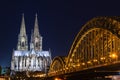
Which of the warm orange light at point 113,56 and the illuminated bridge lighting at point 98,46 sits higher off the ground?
the illuminated bridge lighting at point 98,46

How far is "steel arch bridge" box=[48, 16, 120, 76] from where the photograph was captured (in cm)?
9069

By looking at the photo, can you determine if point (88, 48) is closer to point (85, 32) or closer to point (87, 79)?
point (85, 32)

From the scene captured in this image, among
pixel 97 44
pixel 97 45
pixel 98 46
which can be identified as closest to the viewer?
pixel 98 46

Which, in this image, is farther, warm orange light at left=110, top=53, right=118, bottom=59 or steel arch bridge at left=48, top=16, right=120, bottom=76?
steel arch bridge at left=48, top=16, right=120, bottom=76

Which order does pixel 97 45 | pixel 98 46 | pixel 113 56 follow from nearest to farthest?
1. pixel 113 56
2. pixel 98 46
3. pixel 97 45

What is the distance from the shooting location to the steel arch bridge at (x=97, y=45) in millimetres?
90688

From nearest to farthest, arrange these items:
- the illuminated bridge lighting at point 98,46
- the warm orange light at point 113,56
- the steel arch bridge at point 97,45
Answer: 1. the warm orange light at point 113,56
2. the illuminated bridge lighting at point 98,46
3. the steel arch bridge at point 97,45

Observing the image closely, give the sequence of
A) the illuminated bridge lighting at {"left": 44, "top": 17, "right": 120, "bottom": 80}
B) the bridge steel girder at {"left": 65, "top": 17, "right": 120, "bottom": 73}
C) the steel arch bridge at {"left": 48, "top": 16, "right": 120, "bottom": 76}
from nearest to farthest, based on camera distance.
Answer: the illuminated bridge lighting at {"left": 44, "top": 17, "right": 120, "bottom": 80}
the steel arch bridge at {"left": 48, "top": 16, "right": 120, "bottom": 76}
the bridge steel girder at {"left": 65, "top": 17, "right": 120, "bottom": 73}

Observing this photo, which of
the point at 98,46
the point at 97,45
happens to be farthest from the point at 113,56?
the point at 97,45

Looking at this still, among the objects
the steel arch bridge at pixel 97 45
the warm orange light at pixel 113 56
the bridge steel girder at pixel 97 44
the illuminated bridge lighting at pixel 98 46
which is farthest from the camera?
the bridge steel girder at pixel 97 44

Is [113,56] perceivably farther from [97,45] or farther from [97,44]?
[97,44]

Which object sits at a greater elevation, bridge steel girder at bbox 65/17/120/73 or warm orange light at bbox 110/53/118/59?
bridge steel girder at bbox 65/17/120/73

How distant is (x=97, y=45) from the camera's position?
345 feet

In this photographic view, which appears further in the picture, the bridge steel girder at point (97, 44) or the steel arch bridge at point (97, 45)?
the bridge steel girder at point (97, 44)
